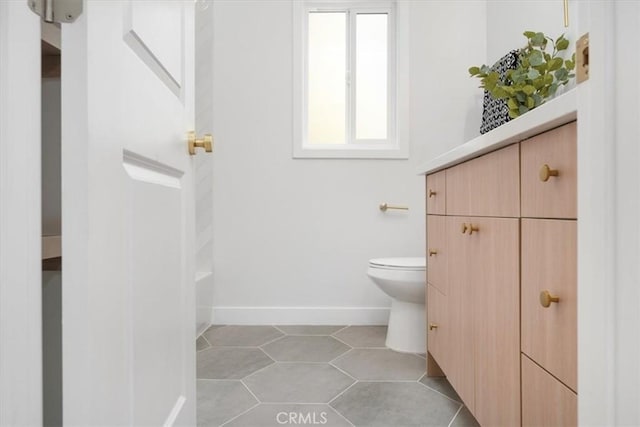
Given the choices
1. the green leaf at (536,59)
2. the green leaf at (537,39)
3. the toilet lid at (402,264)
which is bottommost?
the toilet lid at (402,264)

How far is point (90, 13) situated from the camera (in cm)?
48

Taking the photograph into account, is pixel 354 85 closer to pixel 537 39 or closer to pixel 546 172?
pixel 537 39

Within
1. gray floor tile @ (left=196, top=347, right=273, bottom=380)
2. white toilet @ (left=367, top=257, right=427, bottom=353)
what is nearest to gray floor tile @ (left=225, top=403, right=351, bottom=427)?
gray floor tile @ (left=196, top=347, right=273, bottom=380)

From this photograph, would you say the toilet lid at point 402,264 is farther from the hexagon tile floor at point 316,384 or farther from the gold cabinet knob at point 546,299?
the gold cabinet knob at point 546,299

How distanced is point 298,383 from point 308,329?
2.59 feet

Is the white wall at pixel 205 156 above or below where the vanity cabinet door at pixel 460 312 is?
above

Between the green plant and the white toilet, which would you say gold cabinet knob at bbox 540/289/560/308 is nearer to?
the green plant

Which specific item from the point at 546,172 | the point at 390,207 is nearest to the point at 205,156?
the point at 390,207

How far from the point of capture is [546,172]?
0.75 meters

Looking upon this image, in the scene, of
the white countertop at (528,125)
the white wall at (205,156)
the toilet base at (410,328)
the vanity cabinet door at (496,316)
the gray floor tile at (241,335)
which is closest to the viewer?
the white countertop at (528,125)

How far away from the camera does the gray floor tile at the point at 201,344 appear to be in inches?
82.3

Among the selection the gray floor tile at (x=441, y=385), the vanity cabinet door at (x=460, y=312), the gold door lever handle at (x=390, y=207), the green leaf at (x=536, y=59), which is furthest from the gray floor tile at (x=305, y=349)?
the green leaf at (x=536, y=59)

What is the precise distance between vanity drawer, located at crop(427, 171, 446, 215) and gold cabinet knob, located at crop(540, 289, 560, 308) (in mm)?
792
